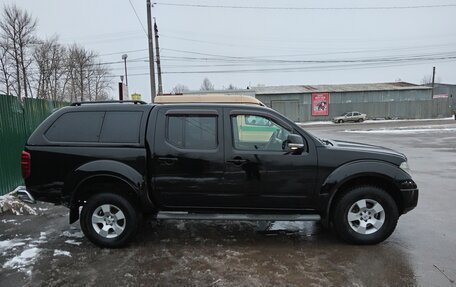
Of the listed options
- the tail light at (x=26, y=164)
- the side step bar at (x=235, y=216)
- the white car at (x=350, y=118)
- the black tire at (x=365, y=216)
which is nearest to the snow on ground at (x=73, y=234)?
the tail light at (x=26, y=164)

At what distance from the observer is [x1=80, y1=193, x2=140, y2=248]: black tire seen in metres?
5.16

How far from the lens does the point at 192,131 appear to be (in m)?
5.21

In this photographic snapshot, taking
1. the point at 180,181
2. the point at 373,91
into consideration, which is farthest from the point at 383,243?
the point at 373,91

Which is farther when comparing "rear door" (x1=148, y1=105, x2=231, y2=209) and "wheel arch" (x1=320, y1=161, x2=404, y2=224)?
"rear door" (x1=148, y1=105, x2=231, y2=209)

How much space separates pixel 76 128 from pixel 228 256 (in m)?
2.71

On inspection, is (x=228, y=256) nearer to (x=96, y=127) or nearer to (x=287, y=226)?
(x=287, y=226)

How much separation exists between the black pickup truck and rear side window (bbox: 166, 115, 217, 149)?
1cm

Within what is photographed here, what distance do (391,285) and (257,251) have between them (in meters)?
1.66

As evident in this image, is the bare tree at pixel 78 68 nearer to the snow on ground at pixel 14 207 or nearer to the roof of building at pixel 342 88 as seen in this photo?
the roof of building at pixel 342 88

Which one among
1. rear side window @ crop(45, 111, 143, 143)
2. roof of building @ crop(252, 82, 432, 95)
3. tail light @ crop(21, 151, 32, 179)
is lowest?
tail light @ crop(21, 151, 32, 179)

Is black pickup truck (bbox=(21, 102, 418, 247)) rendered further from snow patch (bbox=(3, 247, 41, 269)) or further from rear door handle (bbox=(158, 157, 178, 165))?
snow patch (bbox=(3, 247, 41, 269))

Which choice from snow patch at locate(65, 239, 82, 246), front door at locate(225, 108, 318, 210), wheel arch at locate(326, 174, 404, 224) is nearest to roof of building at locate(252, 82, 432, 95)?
wheel arch at locate(326, 174, 404, 224)

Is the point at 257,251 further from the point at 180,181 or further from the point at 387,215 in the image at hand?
the point at 387,215

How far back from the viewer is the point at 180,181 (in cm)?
514
